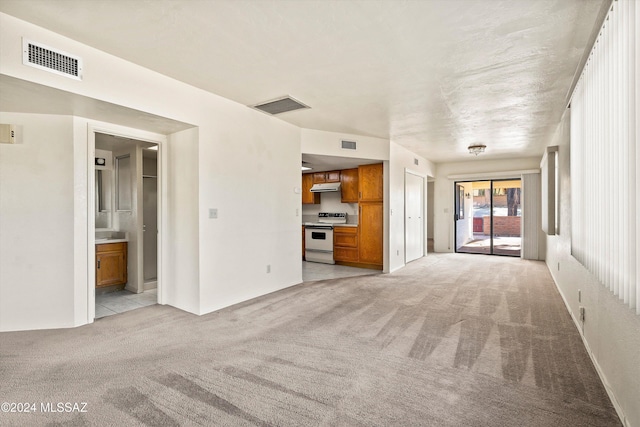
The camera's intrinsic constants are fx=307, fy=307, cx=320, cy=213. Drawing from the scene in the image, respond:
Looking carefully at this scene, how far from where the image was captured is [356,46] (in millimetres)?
2592

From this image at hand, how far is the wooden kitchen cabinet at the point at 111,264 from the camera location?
4.41 meters

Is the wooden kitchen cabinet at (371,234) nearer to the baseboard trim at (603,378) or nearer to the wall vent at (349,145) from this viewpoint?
the wall vent at (349,145)

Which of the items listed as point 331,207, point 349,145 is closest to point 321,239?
point 331,207

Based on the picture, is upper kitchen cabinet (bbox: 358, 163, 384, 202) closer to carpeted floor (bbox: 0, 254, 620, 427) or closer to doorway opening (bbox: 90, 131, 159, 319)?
carpeted floor (bbox: 0, 254, 620, 427)

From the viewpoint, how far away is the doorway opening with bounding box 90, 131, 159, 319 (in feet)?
14.4

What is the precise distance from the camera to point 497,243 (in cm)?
1037

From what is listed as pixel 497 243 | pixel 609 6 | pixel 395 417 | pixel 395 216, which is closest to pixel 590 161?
pixel 609 6

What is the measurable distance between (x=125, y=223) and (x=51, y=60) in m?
2.92

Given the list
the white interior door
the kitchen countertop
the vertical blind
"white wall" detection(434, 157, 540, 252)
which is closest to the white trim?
"white wall" detection(434, 157, 540, 252)

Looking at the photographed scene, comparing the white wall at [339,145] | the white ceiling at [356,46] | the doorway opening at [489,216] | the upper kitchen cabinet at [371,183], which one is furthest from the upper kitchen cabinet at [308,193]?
the doorway opening at [489,216]

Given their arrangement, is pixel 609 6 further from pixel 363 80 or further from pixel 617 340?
pixel 617 340

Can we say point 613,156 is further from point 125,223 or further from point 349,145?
point 125,223

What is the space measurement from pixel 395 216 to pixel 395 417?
15.5ft

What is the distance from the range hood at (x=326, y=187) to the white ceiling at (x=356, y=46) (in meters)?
3.06
